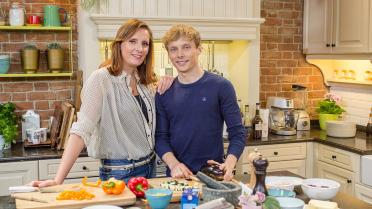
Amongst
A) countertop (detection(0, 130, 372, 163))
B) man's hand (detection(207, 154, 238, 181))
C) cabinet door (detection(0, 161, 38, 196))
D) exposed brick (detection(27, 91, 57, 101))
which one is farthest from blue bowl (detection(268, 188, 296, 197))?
exposed brick (detection(27, 91, 57, 101))

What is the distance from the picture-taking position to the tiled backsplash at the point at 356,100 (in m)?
4.23

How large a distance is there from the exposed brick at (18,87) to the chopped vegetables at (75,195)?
82.6 inches

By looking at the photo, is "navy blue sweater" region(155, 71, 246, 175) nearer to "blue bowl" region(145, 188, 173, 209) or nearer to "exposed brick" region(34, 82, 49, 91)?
"blue bowl" region(145, 188, 173, 209)

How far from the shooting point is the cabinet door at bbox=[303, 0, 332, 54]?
13.7 ft

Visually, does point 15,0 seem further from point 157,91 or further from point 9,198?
point 9,198

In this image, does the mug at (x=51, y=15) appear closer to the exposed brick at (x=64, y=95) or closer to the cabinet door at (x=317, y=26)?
the exposed brick at (x=64, y=95)

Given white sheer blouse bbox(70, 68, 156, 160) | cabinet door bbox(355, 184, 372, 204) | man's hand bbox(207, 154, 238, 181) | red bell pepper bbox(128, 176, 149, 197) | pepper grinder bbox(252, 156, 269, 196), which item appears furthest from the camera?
cabinet door bbox(355, 184, 372, 204)

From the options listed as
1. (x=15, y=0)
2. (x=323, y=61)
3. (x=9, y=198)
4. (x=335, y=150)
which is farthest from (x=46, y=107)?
(x=323, y=61)

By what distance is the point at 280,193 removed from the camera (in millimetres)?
1877

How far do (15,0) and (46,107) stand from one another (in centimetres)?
88

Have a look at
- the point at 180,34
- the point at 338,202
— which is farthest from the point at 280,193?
the point at 180,34

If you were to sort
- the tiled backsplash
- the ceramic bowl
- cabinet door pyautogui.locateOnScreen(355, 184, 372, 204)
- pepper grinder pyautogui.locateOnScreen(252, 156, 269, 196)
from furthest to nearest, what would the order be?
the tiled backsplash → cabinet door pyautogui.locateOnScreen(355, 184, 372, 204) → pepper grinder pyautogui.locateOnScreen(252, 156, 269, 196) → the ceramic bowl

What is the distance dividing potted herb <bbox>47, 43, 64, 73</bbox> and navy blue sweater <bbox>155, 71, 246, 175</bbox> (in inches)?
57.7

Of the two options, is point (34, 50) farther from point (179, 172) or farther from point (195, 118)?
point (179, 172)
